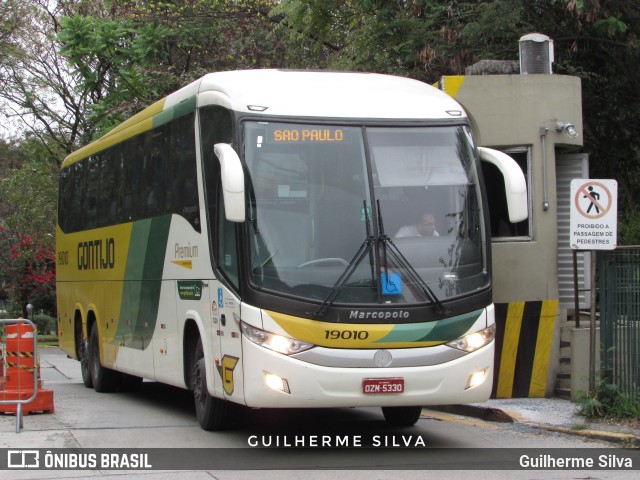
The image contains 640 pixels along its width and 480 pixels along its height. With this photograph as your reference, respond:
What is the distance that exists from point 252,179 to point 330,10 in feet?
34.3

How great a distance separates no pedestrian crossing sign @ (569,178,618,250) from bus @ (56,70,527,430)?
1590 millimetres

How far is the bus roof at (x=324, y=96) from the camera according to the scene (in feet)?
32.1

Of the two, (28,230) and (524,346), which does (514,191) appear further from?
(28,230)

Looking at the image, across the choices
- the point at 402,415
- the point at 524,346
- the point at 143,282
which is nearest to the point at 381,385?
the point at 402,415

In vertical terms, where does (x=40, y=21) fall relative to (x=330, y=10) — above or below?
above

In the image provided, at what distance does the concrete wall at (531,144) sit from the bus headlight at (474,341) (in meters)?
3.85

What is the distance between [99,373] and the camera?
637 inches

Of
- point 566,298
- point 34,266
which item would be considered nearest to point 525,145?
point 566,298

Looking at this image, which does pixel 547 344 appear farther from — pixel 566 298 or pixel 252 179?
pixel 252 179

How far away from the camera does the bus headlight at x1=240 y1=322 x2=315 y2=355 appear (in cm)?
895

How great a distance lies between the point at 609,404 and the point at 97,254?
26.8ft

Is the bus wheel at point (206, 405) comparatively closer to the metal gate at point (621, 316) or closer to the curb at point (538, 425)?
the curb at point (538, 425)

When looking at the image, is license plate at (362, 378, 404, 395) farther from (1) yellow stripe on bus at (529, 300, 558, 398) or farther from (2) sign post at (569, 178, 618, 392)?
(1) yellow stripe on bus at (529, 300, 558, 398)

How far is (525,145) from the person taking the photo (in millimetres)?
13656
